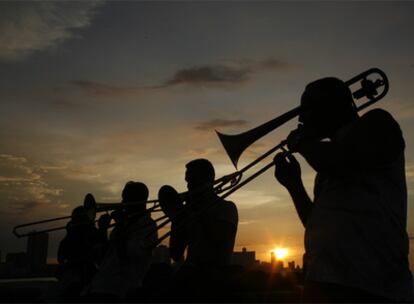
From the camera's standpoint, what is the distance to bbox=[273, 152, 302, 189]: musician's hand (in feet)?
9.53

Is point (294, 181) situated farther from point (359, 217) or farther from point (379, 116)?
point (379, 116)

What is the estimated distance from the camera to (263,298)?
165 inches

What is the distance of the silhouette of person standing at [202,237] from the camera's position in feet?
12.9

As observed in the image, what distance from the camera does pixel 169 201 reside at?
4.27 meters

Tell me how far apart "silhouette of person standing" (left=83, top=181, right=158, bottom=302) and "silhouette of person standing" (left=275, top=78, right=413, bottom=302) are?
262cm

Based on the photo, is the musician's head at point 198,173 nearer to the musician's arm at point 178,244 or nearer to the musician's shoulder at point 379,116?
the musician's arm at point 178,244

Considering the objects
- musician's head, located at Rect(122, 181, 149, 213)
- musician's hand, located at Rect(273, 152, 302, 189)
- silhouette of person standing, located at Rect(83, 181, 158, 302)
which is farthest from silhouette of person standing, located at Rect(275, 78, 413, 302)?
musician's head, located at Rect(122, 181, 149, 213)

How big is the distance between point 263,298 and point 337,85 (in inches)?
90.9

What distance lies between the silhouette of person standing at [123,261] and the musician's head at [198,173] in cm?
60

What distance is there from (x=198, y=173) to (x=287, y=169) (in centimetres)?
188

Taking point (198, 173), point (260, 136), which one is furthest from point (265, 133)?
point (198, 173)

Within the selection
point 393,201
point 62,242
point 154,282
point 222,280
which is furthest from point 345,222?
point 62,242

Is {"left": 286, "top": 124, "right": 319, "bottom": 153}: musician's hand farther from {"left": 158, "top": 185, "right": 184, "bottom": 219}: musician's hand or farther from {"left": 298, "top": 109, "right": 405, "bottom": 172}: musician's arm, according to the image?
{"left": 158, "top": 185, "right": 184, "bottom": 219}: musician's hand

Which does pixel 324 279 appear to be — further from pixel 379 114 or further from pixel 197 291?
pixel 197 291
